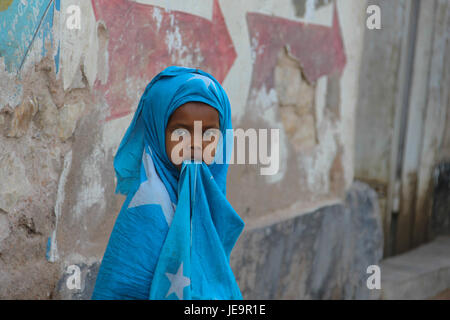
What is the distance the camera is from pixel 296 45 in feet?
10.9

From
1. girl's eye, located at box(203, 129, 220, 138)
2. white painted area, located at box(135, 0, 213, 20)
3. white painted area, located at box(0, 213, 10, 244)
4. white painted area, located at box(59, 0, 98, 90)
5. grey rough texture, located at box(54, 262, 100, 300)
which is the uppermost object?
white painted area, located at box(135, 0, 213, 20)

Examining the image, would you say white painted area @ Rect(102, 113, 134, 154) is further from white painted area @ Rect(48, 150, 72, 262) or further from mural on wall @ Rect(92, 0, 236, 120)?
white painted area @ Rect(48, 150, 72, 262)

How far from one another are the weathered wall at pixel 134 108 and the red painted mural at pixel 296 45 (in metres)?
0.01

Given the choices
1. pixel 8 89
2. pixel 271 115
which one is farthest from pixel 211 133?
pixel 271 115

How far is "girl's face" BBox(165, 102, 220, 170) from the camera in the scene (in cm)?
150

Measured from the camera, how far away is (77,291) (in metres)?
2.13

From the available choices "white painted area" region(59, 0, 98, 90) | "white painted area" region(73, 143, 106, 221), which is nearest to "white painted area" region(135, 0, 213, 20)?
"white painted area" region(59, 0, 98, 90)

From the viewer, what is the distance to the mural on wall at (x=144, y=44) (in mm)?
2227

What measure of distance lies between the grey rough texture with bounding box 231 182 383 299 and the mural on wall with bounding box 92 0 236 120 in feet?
3.25

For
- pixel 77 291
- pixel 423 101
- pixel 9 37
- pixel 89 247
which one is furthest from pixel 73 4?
pixel 423 101

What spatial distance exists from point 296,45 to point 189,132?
6.44 feet

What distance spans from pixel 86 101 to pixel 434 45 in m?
3.78

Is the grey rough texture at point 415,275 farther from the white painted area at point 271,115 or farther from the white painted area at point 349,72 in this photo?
the white painted area at point 271,115
